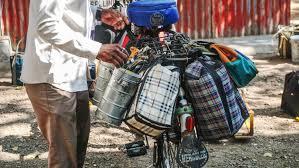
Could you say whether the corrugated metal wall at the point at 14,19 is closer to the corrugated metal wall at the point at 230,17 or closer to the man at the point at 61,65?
the corrugated metal wall at the point at 230,17

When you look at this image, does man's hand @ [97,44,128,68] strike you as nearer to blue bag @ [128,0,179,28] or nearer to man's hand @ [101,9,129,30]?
man's hand @ [101,9,129,30]

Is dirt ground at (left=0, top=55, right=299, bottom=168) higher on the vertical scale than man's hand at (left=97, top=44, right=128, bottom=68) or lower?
lower

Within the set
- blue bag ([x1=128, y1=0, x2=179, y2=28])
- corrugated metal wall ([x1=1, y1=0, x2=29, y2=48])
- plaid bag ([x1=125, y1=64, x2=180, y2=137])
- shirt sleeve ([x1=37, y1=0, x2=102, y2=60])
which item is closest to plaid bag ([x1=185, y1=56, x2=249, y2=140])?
plaid bag ([x1=125, y1=64, x2=180, y2=137])

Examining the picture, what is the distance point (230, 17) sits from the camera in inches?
413

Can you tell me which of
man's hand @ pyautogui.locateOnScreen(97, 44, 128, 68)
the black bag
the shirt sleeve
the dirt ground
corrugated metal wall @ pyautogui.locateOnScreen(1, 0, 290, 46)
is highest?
the shirt sleeve

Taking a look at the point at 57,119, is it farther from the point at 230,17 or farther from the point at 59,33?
the point at 230,17

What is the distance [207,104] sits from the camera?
10.8 ft

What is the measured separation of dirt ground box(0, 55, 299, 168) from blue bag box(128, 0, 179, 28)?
4.40 ft

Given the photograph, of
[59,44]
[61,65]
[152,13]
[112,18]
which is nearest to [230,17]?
[152,13]

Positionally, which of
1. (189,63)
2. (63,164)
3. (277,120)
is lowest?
(277,120)

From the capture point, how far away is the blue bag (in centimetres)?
510

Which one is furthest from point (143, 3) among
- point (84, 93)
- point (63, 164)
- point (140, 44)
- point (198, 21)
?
point (198, 21)

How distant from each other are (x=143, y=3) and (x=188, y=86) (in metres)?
2.68

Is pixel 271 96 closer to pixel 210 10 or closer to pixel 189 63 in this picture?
pixel 210 10
